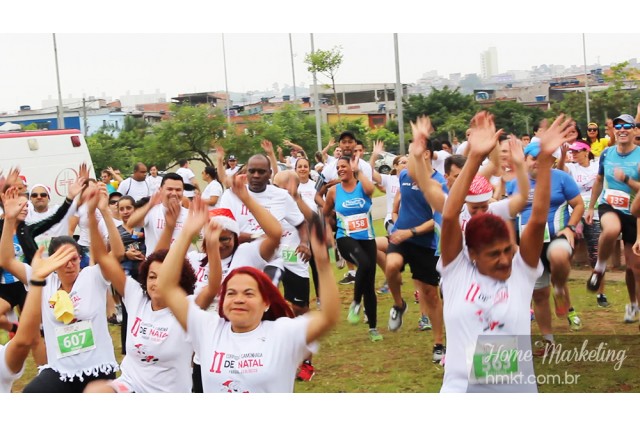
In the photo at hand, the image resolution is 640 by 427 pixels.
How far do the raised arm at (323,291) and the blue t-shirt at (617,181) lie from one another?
15.9 ft

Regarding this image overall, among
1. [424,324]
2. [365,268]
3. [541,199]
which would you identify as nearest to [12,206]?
[541,199]

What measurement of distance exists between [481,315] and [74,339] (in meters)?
2.62

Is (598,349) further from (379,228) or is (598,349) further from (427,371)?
(379,228)

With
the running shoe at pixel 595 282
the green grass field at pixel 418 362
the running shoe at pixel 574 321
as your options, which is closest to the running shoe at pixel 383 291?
the green grass field at pixel 418 362

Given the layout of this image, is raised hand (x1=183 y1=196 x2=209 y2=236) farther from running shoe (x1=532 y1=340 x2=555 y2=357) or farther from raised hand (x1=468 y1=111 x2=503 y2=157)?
running shoe (x1=532 y1=340 x2=555 y2=357)

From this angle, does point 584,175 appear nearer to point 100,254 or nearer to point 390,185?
point 390,185

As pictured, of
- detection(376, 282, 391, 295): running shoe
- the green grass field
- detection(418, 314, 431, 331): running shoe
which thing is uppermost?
detection(418, 314, 431, 331): running shoe

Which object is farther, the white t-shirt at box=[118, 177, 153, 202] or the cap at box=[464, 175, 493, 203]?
the white t-shirt at box=[118, 177, 153, 202]

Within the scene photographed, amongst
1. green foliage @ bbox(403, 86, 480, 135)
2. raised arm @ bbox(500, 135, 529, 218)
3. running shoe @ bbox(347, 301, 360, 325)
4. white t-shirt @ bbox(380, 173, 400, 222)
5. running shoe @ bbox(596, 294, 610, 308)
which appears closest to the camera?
raised arm @ bbox(500, 135, 529, 218)

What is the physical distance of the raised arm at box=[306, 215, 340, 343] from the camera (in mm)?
3623

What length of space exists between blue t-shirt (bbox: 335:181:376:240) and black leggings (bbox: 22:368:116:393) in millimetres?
3967

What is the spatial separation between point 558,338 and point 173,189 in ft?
11.9

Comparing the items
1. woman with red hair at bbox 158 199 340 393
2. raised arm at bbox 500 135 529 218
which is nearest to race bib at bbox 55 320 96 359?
woman with red hair at bbox 158 199 340 393

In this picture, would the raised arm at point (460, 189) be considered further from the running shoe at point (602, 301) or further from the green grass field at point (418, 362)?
the running shoe at point (602, 301)
